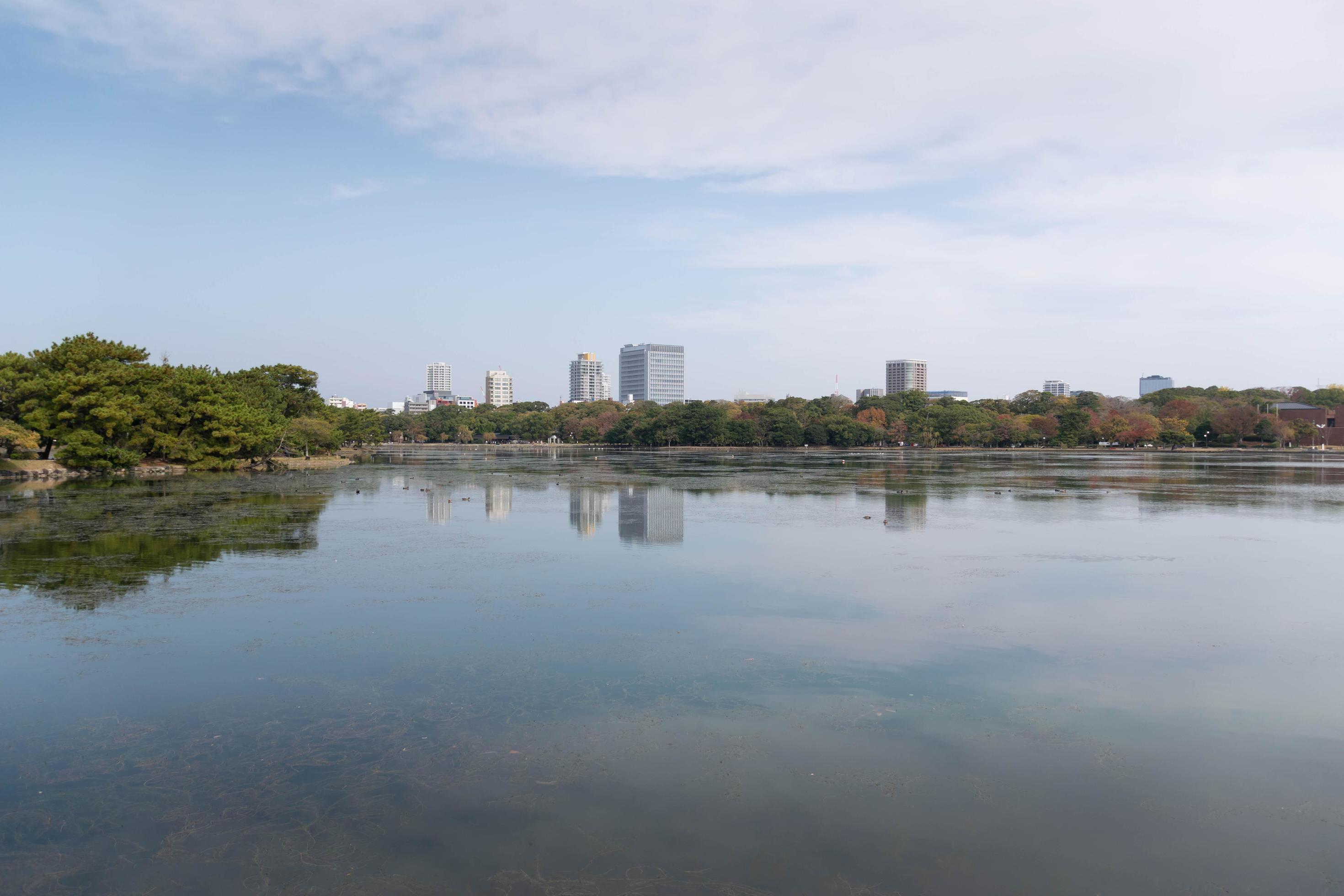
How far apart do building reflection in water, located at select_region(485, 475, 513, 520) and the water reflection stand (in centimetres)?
399

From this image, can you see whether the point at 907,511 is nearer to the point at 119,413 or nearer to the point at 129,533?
the point at 129,533

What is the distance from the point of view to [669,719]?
19.9ft

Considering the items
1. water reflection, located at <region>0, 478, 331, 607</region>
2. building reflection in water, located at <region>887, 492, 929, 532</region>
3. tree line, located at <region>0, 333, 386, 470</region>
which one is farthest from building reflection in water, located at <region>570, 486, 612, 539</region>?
tree line, located at <region>0, 333, 386, 470</region>

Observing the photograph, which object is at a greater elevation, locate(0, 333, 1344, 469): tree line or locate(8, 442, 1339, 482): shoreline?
locate(0, 333, 1344, 469): tree line

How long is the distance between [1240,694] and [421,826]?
6.35 metres

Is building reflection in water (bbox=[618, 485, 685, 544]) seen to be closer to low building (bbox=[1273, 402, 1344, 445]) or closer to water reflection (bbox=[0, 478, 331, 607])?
water reflection (bbox=[0, 478, 331, 607])

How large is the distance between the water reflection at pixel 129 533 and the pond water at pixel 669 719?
0.17 metres

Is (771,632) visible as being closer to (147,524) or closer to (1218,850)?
(1218,850)

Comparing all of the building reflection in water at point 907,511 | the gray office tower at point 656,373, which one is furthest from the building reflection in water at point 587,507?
the gray office tower at point 656,373

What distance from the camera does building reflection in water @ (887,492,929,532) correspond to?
1752 cm

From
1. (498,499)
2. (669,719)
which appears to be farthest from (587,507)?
(669,719)

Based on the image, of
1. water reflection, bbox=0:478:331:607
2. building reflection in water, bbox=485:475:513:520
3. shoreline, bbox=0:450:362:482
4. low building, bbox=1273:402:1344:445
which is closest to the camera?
water reflection, bbox=0:478:331:607

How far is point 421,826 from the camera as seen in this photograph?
14.9ft

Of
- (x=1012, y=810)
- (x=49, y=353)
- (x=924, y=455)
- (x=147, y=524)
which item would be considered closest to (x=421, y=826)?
(x=1012, y=810)
